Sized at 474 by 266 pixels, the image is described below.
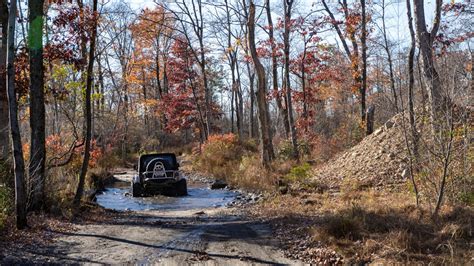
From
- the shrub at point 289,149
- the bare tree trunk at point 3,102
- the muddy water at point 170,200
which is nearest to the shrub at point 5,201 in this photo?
the bare tree trunk at point 3,102

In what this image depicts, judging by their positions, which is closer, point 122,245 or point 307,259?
point 307,259

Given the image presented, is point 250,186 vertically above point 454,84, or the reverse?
point 454,84

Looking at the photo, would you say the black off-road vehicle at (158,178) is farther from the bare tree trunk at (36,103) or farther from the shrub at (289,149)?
the bare tree trunk at (36,103)

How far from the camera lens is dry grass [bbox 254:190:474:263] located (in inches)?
254

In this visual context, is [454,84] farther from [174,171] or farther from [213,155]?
[213,155]

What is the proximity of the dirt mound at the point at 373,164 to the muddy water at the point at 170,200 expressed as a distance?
3.65 metres

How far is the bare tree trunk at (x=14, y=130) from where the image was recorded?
326 inches

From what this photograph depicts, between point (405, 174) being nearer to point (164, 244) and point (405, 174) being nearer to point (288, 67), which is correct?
point (164, 244)

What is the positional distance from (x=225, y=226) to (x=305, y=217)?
70.2 inches

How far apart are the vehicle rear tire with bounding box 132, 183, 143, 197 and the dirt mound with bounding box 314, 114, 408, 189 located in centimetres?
666

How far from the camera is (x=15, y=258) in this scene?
681cm

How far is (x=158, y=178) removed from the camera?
16578 mm

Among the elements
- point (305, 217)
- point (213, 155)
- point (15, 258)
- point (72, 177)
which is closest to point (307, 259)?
point (305, 217)

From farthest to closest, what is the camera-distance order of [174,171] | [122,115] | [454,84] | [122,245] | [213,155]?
1. [122,115]
2. [213,155]
3. [174,171]
4. [122,245]
5. [454,84]
